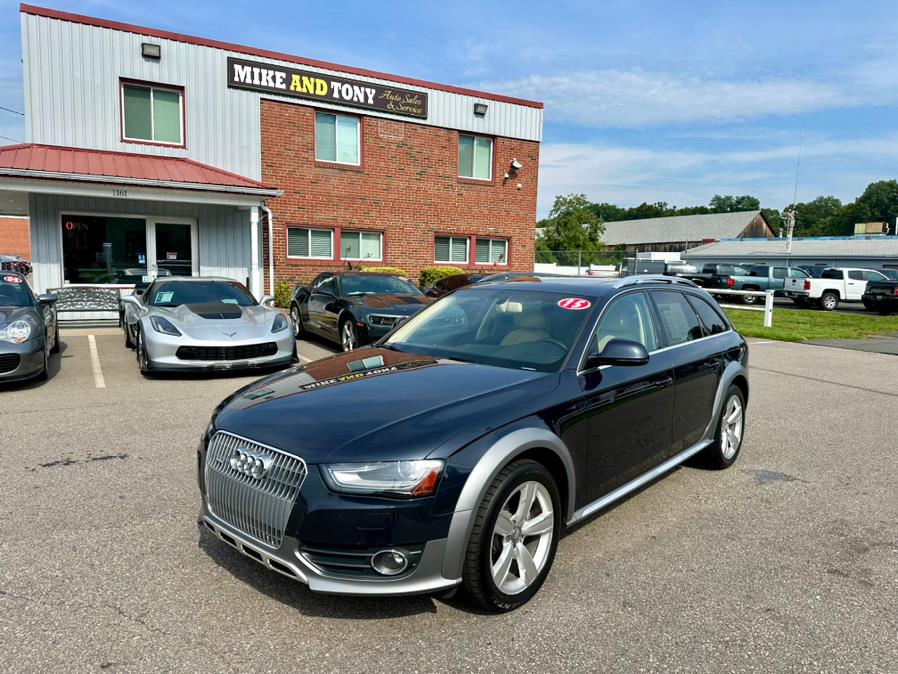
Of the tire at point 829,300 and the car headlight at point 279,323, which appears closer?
the car headlight at point 279,323

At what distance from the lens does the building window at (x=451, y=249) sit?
2127cm

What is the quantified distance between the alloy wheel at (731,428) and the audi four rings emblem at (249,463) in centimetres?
372

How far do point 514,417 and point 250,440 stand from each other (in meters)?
1.23

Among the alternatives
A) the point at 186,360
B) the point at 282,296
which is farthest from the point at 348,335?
the point at 282,296

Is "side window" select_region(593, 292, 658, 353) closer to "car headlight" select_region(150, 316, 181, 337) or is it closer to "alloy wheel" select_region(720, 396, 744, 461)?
"alloy wheel" select_region(720, 396, 744, 461)

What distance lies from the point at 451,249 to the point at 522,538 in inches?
743

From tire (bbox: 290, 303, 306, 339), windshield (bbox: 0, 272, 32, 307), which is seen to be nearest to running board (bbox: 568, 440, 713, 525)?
windshield (bbox: 0, 272, 32, 307)

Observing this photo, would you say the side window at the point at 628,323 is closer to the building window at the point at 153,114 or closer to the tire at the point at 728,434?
the tire at the point at 728,434

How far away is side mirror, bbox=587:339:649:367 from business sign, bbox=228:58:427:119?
1658 cm

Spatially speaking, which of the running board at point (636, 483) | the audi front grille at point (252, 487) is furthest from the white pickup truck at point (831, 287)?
the audi front grille at point (252, 487)

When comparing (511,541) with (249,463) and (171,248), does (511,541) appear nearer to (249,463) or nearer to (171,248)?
(249,463)

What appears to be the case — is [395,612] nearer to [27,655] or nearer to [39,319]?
[27,655]

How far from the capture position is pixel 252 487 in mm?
2836

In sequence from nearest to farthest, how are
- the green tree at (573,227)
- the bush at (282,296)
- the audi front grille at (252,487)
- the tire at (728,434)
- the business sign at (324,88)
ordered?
the audi front grille at (252,487), the tire at (728,434), the business sign at (324,88), the bush at (282,296), the green tree at (573,227)
